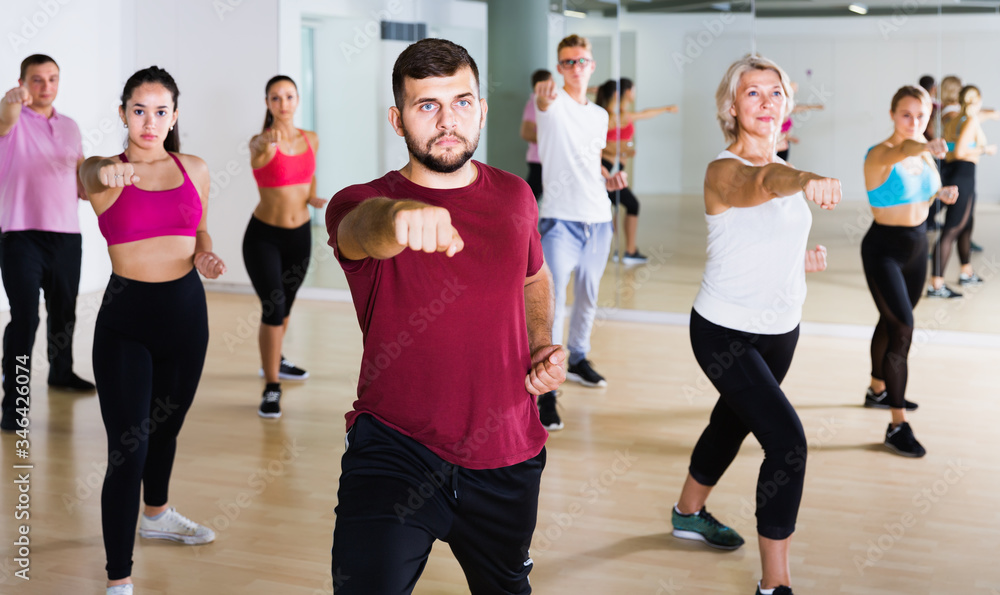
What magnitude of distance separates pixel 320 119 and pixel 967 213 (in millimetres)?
4936

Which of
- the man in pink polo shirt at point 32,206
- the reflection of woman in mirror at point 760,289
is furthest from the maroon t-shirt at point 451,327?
the man in pink polo shirt at point 32,206

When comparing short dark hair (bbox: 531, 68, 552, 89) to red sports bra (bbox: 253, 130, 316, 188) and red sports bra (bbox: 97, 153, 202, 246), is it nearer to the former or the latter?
red sports bra (bbox: 253, 130, 316, 188)

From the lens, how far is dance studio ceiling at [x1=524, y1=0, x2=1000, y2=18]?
6.47 m

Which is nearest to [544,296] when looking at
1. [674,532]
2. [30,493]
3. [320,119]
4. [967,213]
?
[674,532]

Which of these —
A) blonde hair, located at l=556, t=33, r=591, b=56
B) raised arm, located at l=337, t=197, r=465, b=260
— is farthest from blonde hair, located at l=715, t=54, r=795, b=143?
blonde hair, located at l=556, t=33, r=591, b=56

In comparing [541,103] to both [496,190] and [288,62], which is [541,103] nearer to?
[496,190]

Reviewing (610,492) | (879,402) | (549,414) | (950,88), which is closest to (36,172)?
(549,414)

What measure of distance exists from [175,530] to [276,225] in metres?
1.92

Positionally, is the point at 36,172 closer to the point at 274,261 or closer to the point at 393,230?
the point at 274,261

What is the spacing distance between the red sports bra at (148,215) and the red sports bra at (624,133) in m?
4.57

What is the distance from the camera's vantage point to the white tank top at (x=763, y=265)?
2881mm

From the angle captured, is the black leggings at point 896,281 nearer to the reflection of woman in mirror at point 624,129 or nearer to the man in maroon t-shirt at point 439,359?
the man in maroon t-shirt at point 439,359

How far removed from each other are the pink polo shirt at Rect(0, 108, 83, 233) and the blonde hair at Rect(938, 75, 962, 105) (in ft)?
17.5

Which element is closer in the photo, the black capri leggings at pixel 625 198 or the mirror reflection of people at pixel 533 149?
the mirror reflection of people at pixel 533 149
